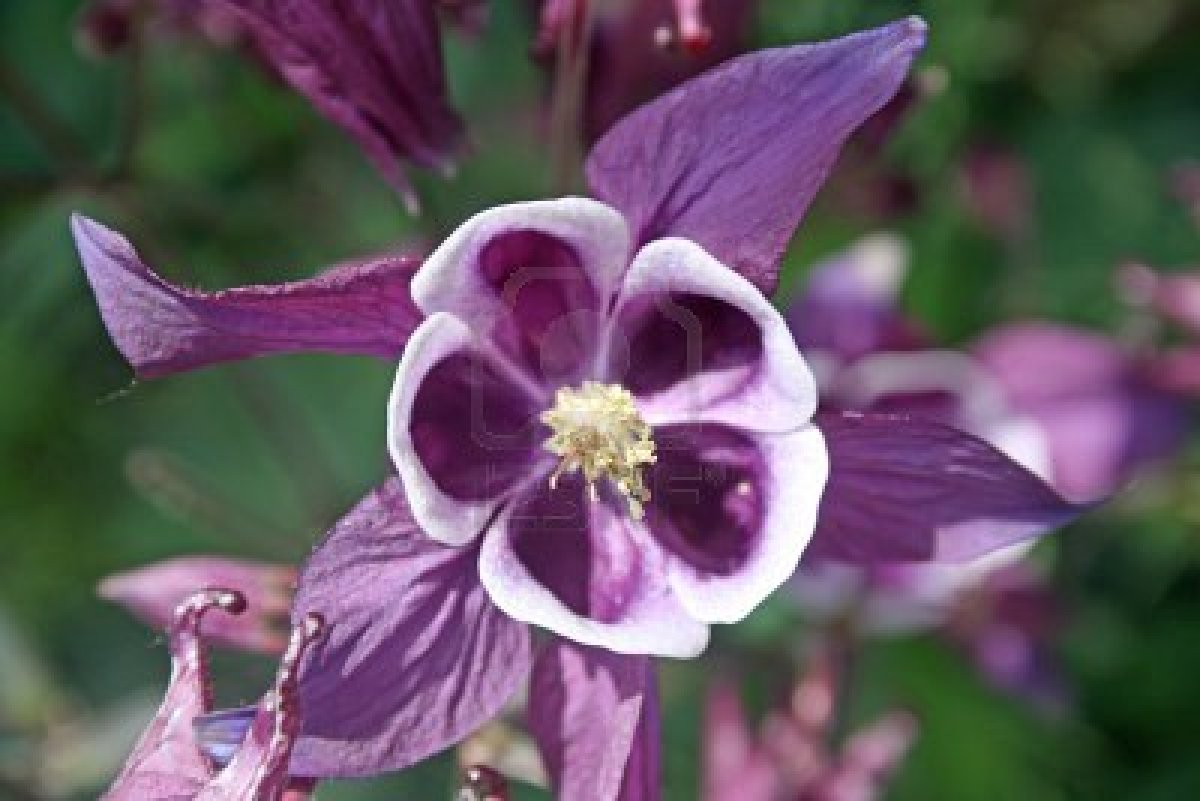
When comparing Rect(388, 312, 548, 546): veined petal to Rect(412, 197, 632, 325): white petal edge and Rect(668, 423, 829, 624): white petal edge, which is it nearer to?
Rect(412, 197, 632, 325): white petal edge

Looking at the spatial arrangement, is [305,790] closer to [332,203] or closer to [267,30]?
[267,30]

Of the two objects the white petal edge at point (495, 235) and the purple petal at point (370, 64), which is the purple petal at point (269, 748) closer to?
the white petal edge at point (495, 235)

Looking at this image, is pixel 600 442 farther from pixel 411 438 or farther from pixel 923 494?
pixel 923 494

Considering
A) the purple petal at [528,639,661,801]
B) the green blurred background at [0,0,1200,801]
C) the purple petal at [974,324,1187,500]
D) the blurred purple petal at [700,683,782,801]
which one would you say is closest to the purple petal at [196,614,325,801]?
the purple petal at [528,639,661,801]

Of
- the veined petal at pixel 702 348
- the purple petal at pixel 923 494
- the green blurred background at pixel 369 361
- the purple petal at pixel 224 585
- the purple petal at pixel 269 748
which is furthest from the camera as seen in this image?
the green blurred background at pixel 369 361

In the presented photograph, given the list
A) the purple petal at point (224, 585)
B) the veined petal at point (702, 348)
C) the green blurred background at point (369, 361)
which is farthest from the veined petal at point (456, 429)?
the green blurred background at point (369, 361)

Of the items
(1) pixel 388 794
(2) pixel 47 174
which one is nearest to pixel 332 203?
(2) pixel 47 174
